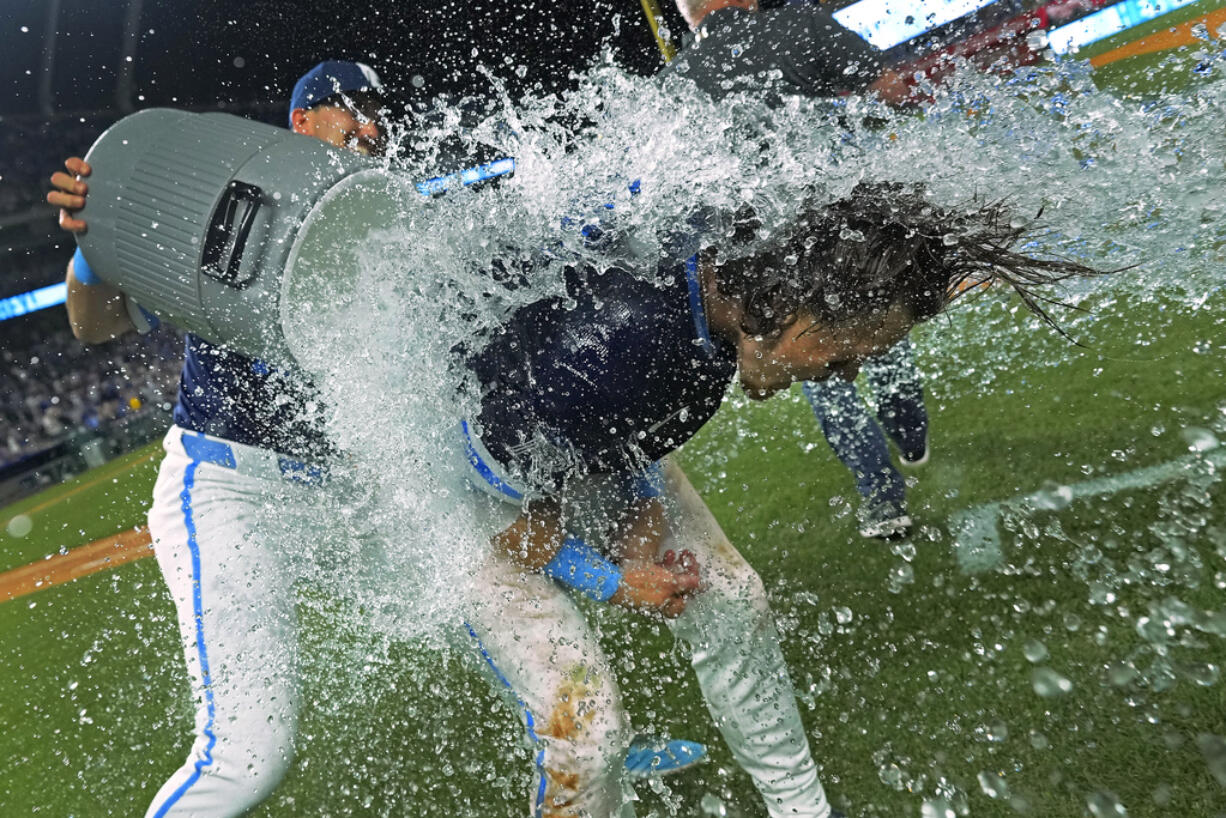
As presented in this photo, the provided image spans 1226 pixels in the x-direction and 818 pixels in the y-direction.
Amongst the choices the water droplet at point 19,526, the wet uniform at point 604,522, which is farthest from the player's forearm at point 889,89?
the water droplet at point 19,526

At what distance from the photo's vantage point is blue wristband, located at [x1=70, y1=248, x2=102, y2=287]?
2052 mm

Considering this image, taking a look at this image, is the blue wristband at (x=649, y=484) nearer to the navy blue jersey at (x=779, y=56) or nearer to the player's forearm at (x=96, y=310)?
the navy blue jersey at (x=779, y=56)

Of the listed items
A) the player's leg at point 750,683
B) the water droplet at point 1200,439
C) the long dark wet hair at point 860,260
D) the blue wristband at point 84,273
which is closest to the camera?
the long dark wet hair at point 860,260

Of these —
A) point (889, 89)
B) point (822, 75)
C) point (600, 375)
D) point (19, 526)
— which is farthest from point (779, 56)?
point (19, 526)

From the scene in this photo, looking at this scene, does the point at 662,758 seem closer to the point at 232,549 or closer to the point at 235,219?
the point at 232,549

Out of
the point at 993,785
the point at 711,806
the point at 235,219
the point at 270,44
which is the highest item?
the point at 235,219

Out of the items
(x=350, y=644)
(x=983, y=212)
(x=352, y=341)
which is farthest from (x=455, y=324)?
(x=350, y=644)

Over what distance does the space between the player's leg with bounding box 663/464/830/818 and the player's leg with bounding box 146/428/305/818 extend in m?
0.96

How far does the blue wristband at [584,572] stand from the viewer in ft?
5.84

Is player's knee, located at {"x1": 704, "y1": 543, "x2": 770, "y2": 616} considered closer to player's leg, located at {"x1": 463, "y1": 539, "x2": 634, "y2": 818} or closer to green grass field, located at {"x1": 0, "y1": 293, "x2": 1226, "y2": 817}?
player's leg, located at {"x1": 463, "y1": 539, "x2": 634, "y2": 818}

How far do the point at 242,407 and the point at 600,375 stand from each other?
1.07 meters

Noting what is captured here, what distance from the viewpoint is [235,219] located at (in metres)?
1.62

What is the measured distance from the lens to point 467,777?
257 cm

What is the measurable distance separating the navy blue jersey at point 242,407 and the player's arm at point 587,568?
57 cm
